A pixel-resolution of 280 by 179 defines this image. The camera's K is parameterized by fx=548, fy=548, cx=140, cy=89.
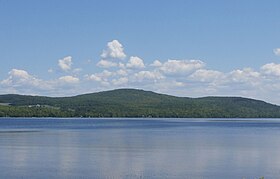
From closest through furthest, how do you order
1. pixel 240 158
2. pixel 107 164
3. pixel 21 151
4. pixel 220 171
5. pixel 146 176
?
pixel 146 176 → pixel 220 171 → pixel 107 164 → pixel 240 158 → pixel 21 151

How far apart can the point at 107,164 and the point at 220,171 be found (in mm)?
7494

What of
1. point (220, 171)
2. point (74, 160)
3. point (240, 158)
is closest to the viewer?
point (220, 171)

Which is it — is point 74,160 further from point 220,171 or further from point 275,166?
point 275,166

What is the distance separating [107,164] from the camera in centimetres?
3566

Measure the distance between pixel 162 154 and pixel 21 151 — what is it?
1175 cm

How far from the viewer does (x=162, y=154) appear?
43.4 metres

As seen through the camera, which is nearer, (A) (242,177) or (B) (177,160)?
(A) (242,177)

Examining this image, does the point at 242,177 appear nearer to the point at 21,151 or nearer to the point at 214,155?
the point at 214,155

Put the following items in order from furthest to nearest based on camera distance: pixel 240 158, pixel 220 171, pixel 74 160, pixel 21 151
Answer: pixel 21 151 → pixel 240 158 → pixel 74 160 → pixel 220 171

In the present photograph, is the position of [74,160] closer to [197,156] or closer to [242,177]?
[197,156]

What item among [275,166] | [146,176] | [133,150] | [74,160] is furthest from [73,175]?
[133,150]

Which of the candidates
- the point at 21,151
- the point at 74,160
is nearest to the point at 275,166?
the point at 74,160

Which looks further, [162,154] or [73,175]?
[162,154]

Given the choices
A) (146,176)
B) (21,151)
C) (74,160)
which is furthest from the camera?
(21,151)
